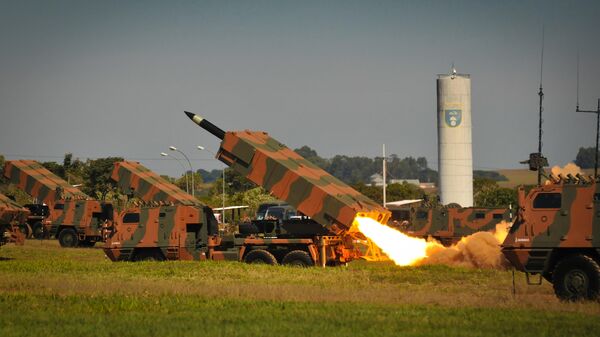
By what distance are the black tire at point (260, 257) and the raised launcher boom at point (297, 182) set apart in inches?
72.8

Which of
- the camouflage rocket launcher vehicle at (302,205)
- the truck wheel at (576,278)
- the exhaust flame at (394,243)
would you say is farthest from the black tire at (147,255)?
the truck wheel at (576,278)

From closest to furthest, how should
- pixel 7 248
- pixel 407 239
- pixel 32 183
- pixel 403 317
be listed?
pixel 403 317, pixel 407 239, pixel 7 248, pixel 32 183

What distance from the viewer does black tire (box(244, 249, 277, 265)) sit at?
34.9 m

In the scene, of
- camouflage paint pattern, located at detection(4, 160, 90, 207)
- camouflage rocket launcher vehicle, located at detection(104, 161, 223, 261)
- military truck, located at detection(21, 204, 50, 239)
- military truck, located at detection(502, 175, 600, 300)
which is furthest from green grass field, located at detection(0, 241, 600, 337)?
military truck, located at detection(21, 204, 50, 239)

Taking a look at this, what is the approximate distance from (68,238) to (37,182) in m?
6.00

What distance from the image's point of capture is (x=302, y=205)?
35.2 m

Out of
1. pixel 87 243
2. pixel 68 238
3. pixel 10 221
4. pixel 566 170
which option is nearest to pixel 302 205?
pixel 566 170

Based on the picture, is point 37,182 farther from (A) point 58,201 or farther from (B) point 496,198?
(B) point 496,198

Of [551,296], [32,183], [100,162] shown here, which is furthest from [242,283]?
[100,162]

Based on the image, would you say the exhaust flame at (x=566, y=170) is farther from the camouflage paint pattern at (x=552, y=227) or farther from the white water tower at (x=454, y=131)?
the white water tower at (x=454, y=131)

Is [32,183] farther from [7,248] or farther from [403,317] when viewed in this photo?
[403,317]

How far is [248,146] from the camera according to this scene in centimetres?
3594

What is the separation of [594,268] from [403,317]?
5.37 metres

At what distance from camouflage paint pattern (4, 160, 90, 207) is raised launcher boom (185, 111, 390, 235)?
25.3 m
